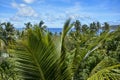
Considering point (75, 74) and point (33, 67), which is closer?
point (33, 67)

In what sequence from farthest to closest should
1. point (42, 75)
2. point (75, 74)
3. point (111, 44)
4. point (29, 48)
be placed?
point (111, 44) < point (75, 74) < point (42, 75) < point (29, 48)

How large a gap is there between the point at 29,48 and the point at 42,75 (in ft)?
1.83

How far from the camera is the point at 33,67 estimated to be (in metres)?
3.88

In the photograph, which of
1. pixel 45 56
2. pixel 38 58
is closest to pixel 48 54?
pixel 45 56

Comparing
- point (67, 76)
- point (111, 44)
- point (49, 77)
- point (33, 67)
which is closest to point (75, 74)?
point (67, 76)

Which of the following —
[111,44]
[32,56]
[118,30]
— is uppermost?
[118,30]

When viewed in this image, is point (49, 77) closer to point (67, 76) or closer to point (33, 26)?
point (67, 76)

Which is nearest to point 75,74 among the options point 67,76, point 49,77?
Answer: point 67,76

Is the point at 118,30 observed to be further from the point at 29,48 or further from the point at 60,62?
the point at 29,48

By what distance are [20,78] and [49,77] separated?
0.47 metres

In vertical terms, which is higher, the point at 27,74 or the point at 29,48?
the point at 29,48

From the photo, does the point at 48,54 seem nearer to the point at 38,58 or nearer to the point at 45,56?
the point at 45,56

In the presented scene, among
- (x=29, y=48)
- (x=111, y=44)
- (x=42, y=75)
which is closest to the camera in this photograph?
(x=29, y=48)

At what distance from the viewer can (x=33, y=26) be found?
12.6ft
